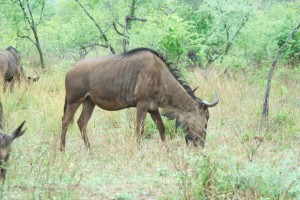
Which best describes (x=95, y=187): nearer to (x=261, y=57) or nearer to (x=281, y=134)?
(x=281, y=134)

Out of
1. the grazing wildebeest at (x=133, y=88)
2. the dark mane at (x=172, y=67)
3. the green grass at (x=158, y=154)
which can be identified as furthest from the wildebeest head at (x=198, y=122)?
the green grass at (x=158, y=154)

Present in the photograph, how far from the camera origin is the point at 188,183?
4.74 m

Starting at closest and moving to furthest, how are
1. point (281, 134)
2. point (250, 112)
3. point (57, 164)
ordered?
point (57, 164) < point (281, 134) < point (250, 112)

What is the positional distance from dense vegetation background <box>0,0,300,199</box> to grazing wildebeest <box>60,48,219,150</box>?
0.51m

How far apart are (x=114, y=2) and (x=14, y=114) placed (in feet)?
26.9

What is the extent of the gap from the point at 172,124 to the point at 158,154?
207 centimetres

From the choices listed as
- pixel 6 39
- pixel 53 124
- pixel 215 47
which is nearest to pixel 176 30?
pixel 53 124

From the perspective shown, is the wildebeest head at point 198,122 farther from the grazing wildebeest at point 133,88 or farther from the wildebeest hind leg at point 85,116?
the wildebeest hind leg at point 85,116

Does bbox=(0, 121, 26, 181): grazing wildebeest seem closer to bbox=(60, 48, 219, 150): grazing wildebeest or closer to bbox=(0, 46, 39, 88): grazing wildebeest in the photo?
bbox=(60, 48, 219, 150): grazing wildebeest

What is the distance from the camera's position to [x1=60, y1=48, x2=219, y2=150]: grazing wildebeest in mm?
8156

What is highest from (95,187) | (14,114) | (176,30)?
(176,30)

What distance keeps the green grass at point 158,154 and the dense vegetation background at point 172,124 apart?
0.8 inches

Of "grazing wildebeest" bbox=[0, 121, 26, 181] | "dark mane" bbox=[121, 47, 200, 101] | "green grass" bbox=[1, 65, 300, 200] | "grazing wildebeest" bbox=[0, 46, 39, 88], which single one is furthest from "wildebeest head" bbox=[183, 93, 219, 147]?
"grazing wildebeest" bbox=[0, 46, 39, 88]

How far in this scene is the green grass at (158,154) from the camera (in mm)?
4723
